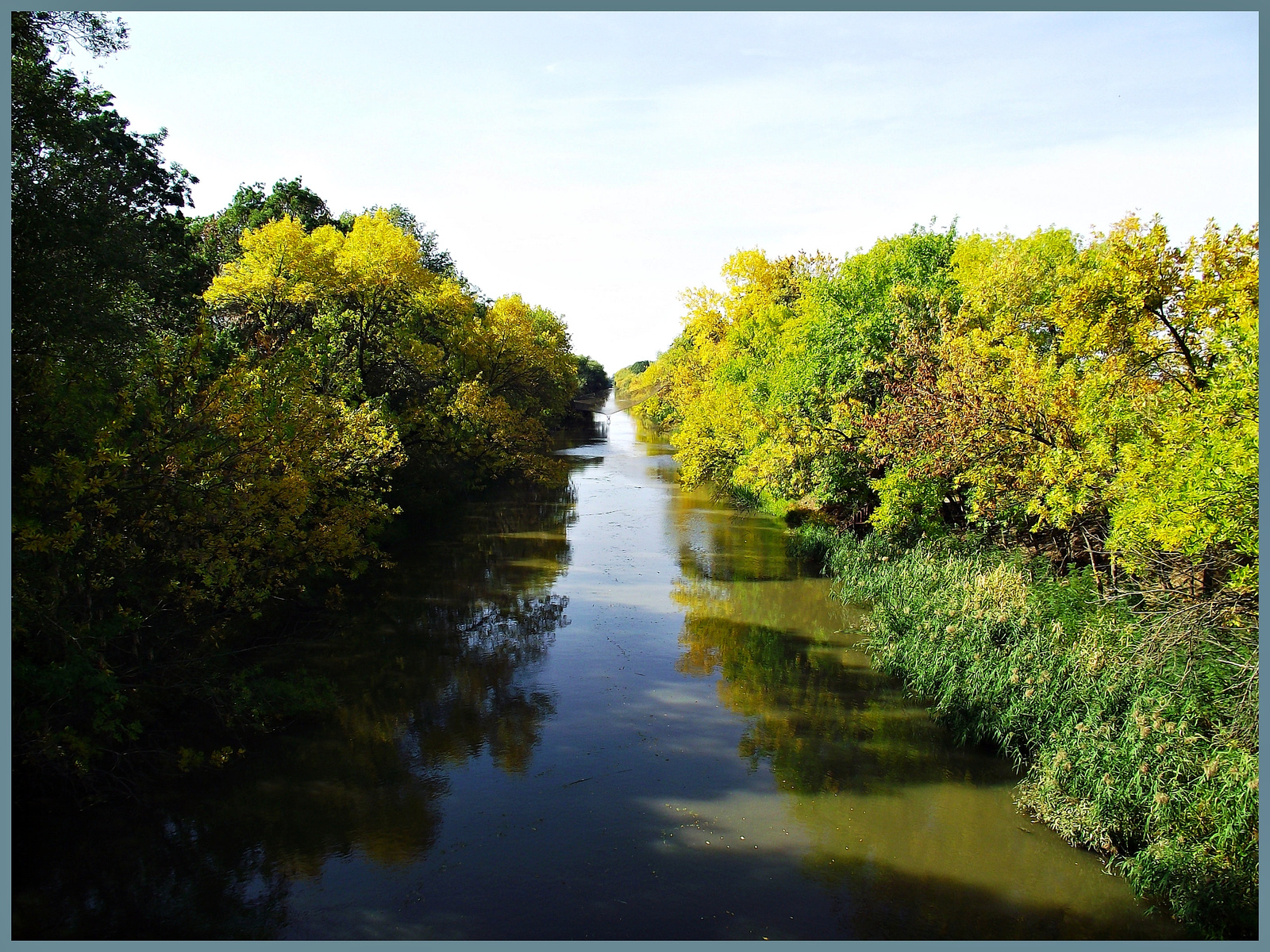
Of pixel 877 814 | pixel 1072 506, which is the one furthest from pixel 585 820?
pixel 1072 506

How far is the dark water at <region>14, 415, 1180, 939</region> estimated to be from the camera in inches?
296

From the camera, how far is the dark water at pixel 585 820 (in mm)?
7516

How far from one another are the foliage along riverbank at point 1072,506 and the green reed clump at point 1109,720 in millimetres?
25

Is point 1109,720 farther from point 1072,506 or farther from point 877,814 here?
point 1072,506

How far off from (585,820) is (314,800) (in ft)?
10.2

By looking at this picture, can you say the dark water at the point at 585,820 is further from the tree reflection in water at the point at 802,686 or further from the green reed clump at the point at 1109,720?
the green reed clump at the point at 1109,720

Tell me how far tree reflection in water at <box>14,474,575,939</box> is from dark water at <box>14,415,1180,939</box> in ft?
0.10

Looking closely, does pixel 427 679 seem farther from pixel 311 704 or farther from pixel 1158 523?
pixel 1158 523

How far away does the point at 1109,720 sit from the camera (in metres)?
9.13

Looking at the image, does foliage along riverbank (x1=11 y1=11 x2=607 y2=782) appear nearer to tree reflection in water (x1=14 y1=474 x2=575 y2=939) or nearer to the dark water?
tree reflection in water (x1=14 y1=474 x2=575 y2=939)

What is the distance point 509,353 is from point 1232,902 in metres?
25.4

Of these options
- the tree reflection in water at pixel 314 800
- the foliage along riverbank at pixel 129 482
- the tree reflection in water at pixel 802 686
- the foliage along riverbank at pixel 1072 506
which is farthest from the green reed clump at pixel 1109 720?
the foliage along riverbank at pixel 129 482

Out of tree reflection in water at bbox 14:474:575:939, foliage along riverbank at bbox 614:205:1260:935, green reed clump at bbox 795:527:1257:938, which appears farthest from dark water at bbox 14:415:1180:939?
foliage along riverbank at bbox 614:205:1260:935

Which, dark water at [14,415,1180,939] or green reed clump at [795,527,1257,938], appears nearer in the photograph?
green reed clump at [795,527,1257,938]
